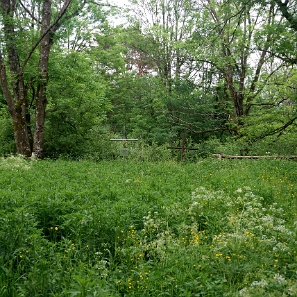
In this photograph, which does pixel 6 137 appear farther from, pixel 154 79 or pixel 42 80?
pixel 154 79

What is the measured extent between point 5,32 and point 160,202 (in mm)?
12403

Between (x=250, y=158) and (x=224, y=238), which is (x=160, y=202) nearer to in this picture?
(x=224, y=238)

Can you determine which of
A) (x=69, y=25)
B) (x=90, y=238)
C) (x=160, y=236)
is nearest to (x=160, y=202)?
(x=160, y=236)

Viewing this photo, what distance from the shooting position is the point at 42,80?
15211 mm

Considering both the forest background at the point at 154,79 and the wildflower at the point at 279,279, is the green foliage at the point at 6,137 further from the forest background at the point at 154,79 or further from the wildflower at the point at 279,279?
the wildflower at the point at 279,279

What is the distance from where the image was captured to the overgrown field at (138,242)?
3.92 metres

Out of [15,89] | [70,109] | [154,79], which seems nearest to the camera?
[15,89]

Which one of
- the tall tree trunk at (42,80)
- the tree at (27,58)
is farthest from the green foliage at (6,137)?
the tall tree trunk at (42,80)

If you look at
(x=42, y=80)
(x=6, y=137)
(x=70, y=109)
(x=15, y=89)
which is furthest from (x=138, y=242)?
(x=6, y=137)

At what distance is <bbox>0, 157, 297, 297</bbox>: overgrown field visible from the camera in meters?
3.92

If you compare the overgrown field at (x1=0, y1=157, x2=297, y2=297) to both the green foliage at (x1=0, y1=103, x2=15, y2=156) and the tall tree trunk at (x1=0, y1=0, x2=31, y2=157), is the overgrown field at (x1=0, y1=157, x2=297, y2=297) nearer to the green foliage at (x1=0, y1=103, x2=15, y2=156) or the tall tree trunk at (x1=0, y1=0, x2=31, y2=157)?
the tall tree trunk at (x1=0, y1=0, x2=31, y2=157)

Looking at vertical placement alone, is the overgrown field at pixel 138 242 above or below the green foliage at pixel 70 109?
below

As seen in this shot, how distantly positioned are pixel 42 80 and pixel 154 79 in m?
12.9

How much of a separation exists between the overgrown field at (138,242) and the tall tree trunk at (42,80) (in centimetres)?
734
